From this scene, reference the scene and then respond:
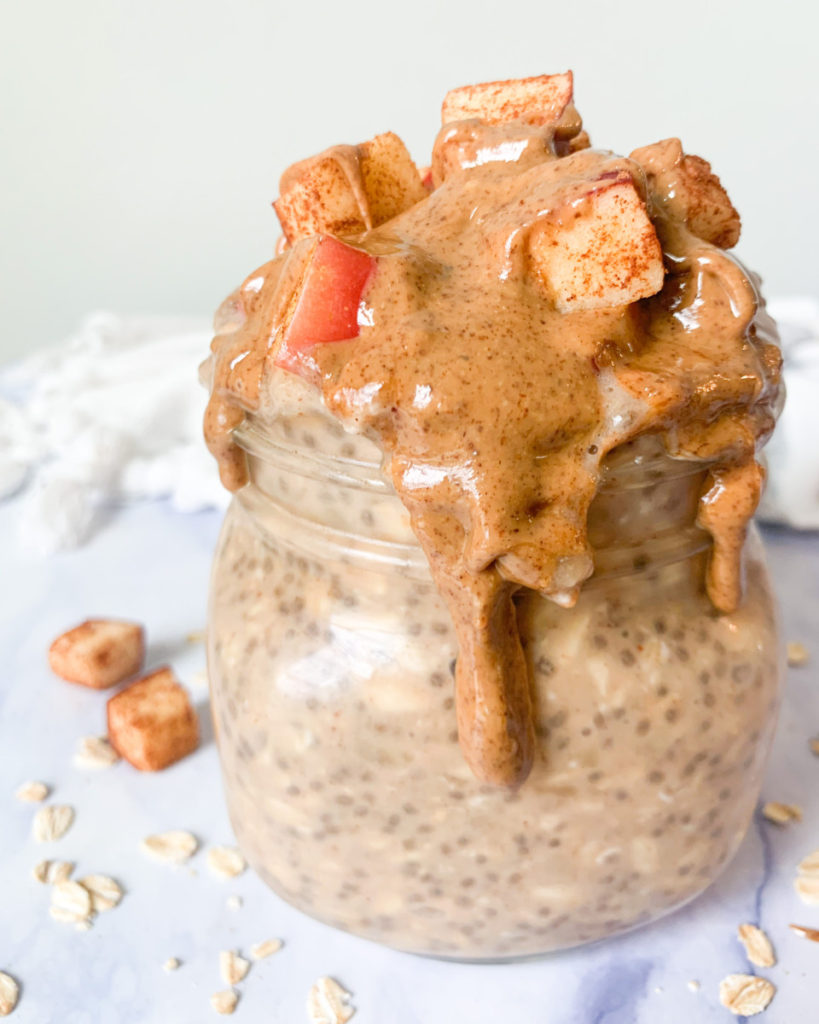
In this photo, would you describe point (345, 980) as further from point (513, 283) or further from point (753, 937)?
point (513, 283)

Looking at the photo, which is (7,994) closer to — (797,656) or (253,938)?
(253,938)

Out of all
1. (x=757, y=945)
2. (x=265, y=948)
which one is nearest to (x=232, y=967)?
(x=265, y=948)

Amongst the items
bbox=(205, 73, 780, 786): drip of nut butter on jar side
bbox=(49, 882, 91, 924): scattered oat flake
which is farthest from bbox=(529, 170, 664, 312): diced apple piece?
bbox=(49, 882, 91, 924): scattered oat flake

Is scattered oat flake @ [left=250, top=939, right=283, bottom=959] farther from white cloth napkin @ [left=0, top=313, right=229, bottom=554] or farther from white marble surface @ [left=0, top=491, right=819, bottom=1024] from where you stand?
white cloth napkin @ [left=0, top=313, right=229, bottom=554]

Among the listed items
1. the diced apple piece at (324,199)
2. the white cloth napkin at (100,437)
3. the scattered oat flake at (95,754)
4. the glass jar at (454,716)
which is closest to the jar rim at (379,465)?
the glass jar at (454,716)

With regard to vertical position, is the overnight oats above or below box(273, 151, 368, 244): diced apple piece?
below

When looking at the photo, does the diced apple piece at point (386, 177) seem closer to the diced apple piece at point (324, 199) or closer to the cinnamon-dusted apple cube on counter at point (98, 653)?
the diced apple piece at point (324, 199)
